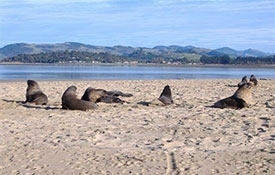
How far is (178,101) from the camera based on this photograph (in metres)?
14.5

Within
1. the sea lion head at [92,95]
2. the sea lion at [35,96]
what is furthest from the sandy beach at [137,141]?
the sea lion at [35,96]

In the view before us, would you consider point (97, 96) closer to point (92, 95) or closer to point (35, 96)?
point (92, 95)

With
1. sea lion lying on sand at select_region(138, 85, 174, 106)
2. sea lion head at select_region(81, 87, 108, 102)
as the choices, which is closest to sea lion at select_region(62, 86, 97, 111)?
sea lion head at select_region(81, 87, 108, 102)

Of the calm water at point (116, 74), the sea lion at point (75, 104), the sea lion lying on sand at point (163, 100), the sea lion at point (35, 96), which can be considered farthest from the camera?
the calm water at point (116, 74)

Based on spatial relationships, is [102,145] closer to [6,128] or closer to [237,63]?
[6,128]

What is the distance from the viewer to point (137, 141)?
7957 millimetres

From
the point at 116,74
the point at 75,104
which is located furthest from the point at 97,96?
the point at 116,74

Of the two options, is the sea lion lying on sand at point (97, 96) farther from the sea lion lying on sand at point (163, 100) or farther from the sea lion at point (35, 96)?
the sea lion at point (35, 96)

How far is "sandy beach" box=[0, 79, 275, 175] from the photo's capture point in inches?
247

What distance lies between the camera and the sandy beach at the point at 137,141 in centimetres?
627

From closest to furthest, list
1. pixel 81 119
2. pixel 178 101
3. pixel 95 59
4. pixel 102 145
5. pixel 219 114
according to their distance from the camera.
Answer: pixel 102 145
pixel 81 119
pixel 219 114
pixel 178 101
pixel 95 59

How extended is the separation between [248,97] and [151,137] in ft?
18.1

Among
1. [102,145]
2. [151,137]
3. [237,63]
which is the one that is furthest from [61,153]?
[237,63]

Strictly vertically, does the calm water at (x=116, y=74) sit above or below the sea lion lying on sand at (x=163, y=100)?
below
